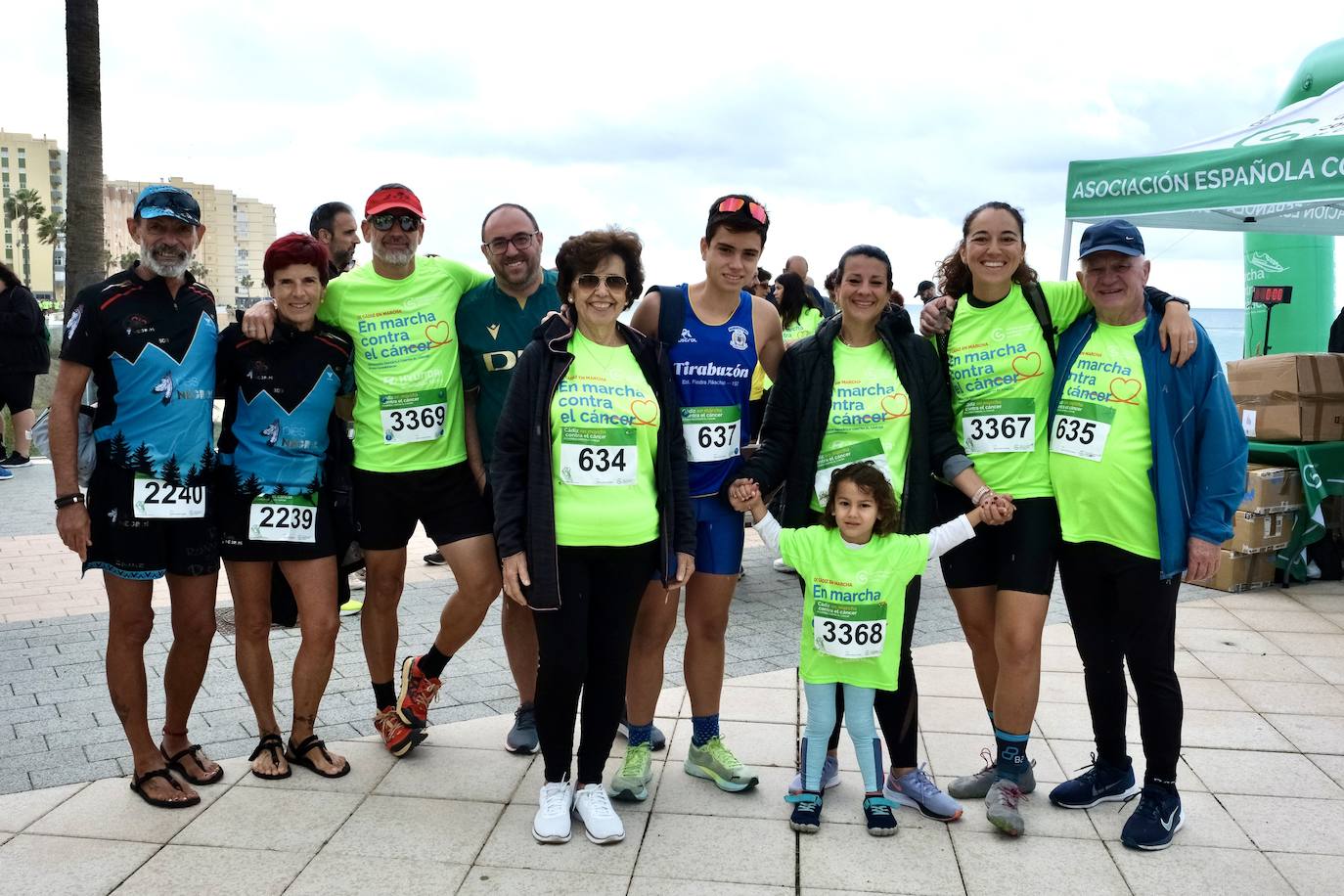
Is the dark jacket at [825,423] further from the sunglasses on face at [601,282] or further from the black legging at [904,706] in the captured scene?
the sunglasses on face at [601,282]

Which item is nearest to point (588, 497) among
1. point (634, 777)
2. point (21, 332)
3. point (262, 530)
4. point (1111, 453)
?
point (634, 777)

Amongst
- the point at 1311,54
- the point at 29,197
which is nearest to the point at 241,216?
the point at 29,197

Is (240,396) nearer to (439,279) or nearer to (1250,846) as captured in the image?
(439,279)

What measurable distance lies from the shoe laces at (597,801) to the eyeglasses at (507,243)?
72.2 inches

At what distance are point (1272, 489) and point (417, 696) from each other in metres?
5.46

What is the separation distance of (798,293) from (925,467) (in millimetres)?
4430

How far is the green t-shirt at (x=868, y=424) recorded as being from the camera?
3.31 meters

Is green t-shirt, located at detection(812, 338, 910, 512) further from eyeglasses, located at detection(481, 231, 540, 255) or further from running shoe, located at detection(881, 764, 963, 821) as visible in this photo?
eyeglasses, located at detection(481, 231, 540, 255)

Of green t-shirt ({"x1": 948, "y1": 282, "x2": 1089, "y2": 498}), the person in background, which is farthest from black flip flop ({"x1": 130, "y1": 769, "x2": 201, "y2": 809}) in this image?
the person in background

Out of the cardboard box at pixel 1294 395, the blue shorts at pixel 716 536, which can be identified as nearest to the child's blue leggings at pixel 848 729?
the blue shorts at pixel 716 536

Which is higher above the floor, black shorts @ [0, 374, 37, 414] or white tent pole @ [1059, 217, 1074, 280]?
white tent pole @ [1059, 217, 1074, 280]

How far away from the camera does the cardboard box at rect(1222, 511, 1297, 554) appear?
6523mm

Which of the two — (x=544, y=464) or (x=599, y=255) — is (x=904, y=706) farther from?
(x=599, y=255)

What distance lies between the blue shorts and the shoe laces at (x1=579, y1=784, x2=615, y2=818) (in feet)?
2.55
